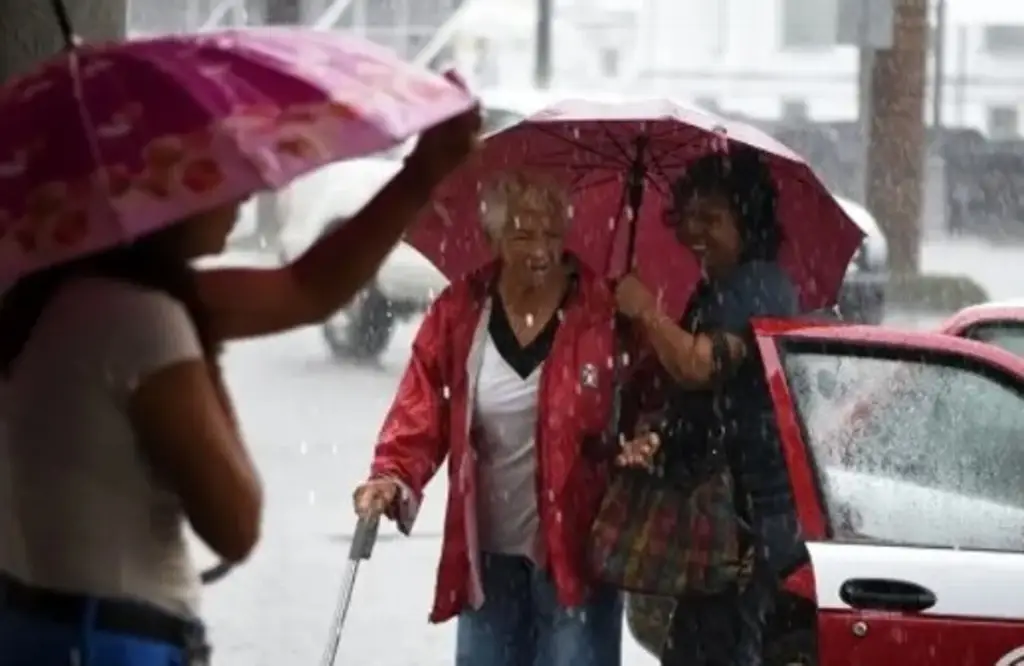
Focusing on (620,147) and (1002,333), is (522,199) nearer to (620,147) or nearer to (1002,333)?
(620,147)

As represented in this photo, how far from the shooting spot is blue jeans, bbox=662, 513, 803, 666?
5.25 metres

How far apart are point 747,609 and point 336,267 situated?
2.20 meters

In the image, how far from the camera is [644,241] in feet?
19.0

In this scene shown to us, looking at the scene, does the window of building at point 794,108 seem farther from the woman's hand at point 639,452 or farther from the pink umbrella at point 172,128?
the pink umbrella at point 172,128

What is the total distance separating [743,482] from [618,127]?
3.01ft

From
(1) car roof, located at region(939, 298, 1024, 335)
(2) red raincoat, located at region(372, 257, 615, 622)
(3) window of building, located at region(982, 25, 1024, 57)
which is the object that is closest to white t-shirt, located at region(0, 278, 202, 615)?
(2) red raincoat, located at region(372, 257, 615, 622)

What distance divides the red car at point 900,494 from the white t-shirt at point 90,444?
244cm

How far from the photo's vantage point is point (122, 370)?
3.02m

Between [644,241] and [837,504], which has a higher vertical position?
[644,241]

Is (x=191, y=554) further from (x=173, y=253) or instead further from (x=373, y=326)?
(x=373, y=326)

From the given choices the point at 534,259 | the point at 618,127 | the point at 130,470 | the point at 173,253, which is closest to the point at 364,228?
the point at 173,253

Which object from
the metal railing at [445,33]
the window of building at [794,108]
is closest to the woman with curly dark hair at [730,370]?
the metal railing at [445,33]

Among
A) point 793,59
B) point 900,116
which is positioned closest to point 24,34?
point 900,116

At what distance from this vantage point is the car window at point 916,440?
5484 millimetres
